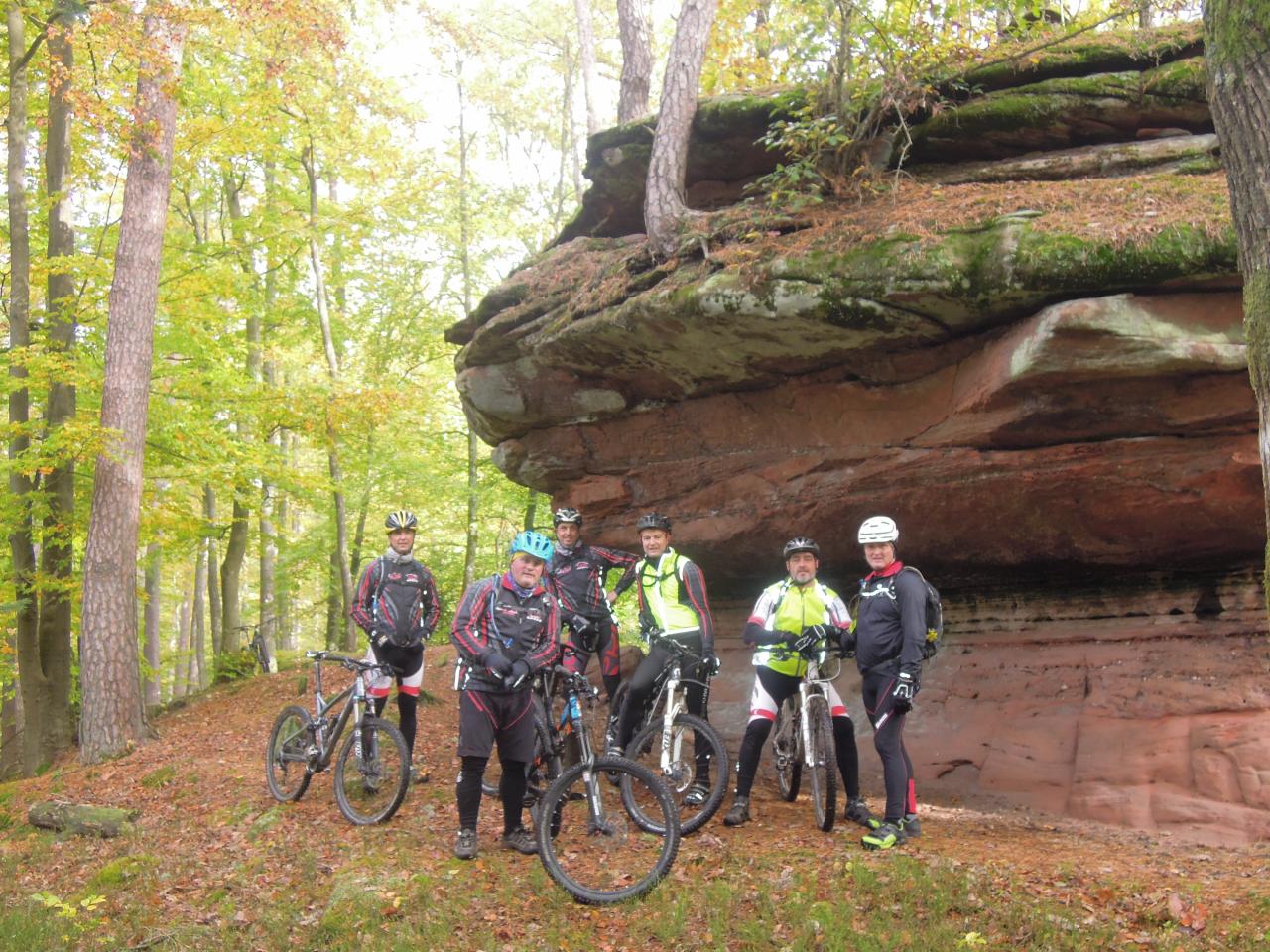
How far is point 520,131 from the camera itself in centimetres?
2598

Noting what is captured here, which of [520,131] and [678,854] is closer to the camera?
[678,854]

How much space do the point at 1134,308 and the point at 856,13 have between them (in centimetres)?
401

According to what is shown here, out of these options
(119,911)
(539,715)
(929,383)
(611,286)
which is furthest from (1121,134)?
(119,911)

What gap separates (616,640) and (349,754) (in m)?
2.47

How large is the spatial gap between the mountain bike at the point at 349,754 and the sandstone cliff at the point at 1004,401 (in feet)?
12.7

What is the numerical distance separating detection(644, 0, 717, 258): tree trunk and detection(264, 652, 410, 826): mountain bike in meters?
5.33

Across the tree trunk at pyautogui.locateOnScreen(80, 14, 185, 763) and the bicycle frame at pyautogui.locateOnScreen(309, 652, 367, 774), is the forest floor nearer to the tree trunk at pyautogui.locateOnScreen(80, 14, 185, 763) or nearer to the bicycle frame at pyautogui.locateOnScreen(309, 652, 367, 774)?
the bicycle frame at pyautogui.locateOnScreen(309, 652, 367, 774)

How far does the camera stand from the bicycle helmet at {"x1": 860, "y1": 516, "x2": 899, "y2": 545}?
6.41m

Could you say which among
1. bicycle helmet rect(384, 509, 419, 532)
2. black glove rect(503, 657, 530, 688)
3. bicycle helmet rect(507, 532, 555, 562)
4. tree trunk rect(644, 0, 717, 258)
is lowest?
black glove rect(503, 657, 530, 688)

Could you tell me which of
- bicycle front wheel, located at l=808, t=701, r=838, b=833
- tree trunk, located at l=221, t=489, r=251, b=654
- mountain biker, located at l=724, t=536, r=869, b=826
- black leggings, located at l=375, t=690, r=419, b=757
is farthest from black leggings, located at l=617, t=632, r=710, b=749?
tree trunk, located at l=221, t=489, r=251, b=654

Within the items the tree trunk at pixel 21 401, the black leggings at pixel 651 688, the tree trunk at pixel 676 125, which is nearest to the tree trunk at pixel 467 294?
the tree trunk at pixel 21 401

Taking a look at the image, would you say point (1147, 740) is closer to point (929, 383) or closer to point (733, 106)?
point (929, 383)

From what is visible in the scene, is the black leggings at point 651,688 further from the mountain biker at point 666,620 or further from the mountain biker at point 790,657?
the mountain biker at point 790,657

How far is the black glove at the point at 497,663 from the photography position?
5789mm
